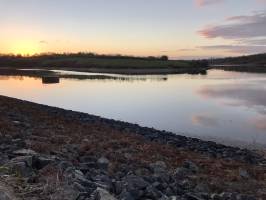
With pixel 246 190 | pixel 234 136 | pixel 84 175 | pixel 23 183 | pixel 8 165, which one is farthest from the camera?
pixel 234 136

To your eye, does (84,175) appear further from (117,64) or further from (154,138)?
(117,64)

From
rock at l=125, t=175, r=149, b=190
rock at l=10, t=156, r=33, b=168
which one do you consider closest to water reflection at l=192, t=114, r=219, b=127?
rock at l=125, t=175, r=149, b=190

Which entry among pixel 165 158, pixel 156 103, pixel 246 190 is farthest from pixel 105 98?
pixel 246 190

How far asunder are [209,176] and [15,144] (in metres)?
5.14

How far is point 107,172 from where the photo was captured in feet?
33.5

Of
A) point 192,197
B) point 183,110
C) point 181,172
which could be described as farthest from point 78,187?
point 183,110

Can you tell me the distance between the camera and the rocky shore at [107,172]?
7574mm

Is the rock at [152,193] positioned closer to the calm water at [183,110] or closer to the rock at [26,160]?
the rock at [26,160]

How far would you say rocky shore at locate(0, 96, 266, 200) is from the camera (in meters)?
7.57

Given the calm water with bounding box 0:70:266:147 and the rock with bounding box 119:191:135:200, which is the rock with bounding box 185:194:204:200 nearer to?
the rock with bounding box 119:191:135:200

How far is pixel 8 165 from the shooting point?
8.57m

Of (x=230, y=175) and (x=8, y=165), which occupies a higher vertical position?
(x=8, y=165)

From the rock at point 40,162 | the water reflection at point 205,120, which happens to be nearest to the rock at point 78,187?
the rock at point 40,162

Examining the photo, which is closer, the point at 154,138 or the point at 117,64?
the point at 154,138
